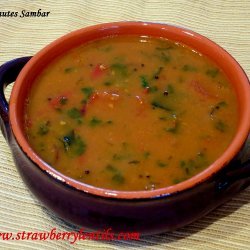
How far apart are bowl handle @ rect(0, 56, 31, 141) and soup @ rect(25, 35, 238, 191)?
0.06 meters

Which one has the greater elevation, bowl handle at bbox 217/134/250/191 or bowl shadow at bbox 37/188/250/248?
bowl handle at bbox 217/134/250/191

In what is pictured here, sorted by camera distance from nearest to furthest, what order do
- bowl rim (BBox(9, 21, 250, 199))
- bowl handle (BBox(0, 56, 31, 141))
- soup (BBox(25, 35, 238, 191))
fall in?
bowl rim (BBox(9, 21, 250, 199)), soup (BBox(25, 35, 238, 191)), bowl handle (BBox(0, 56, 31, 141))

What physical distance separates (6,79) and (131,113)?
0.38 meters

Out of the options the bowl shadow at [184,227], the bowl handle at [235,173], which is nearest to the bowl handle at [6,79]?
the bowl shadow at [184,227]

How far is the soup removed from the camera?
1.13 m

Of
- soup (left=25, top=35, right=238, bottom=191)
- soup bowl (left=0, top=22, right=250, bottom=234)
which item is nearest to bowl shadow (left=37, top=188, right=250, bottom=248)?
soup bowl (left=0, top=22, right=250, bottom=234)

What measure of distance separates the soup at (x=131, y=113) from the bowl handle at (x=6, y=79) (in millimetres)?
57

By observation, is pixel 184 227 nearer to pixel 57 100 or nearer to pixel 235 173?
pixel 235 173

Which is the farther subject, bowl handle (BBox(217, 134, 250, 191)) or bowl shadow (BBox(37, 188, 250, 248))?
bowl shadow (BBox(37, 188, 250, 248))

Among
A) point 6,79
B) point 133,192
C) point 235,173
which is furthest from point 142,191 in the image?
point 6,79

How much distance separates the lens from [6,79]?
4.41 feet

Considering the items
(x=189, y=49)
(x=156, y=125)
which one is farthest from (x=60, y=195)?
(x=189, y=49)

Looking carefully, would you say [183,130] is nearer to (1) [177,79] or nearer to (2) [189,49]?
(1) [177,79]

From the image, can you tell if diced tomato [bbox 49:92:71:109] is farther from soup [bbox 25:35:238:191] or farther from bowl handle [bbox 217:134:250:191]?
bowl handle [bbox 217:134:250:191]
